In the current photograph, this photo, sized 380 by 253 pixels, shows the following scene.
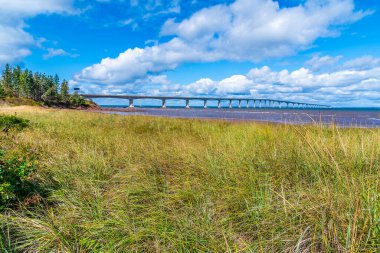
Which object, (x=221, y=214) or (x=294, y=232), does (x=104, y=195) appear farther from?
(x=294, y=232)

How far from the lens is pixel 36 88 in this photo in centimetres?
8106

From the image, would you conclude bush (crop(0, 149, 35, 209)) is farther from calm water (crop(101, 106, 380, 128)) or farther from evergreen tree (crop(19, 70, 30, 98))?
evergreen tree (crop(19, 70, 30, 98))

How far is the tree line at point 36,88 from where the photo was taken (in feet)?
257

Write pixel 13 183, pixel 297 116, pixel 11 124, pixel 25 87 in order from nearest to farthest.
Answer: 1. pixel 13 183
2. pixel 297 116
3. pixel 11 124
4. pixel 25 87

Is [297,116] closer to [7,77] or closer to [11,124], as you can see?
[11,124]

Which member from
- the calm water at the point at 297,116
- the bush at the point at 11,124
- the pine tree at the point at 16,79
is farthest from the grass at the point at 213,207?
the pine tree at the point at 16,79

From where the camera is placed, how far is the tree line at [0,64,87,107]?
78.2 meters

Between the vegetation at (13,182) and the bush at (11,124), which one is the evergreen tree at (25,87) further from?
the vegetation at (13,182)

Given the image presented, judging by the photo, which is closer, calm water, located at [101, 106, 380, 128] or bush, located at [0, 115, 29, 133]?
calm water, located at [101, 106, 380, 128]

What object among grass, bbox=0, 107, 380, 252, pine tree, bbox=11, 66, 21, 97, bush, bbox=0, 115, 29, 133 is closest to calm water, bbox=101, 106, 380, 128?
grass, bbox=0, 107, 380, 252

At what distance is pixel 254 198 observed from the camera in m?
2.56

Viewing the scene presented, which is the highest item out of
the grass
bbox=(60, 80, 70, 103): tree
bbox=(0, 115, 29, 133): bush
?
bbox=(60, 80, 70, 103): tree

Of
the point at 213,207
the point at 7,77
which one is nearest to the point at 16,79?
the point at 7,77

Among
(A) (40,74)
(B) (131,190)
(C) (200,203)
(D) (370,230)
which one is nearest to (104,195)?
(B) (131,190)
